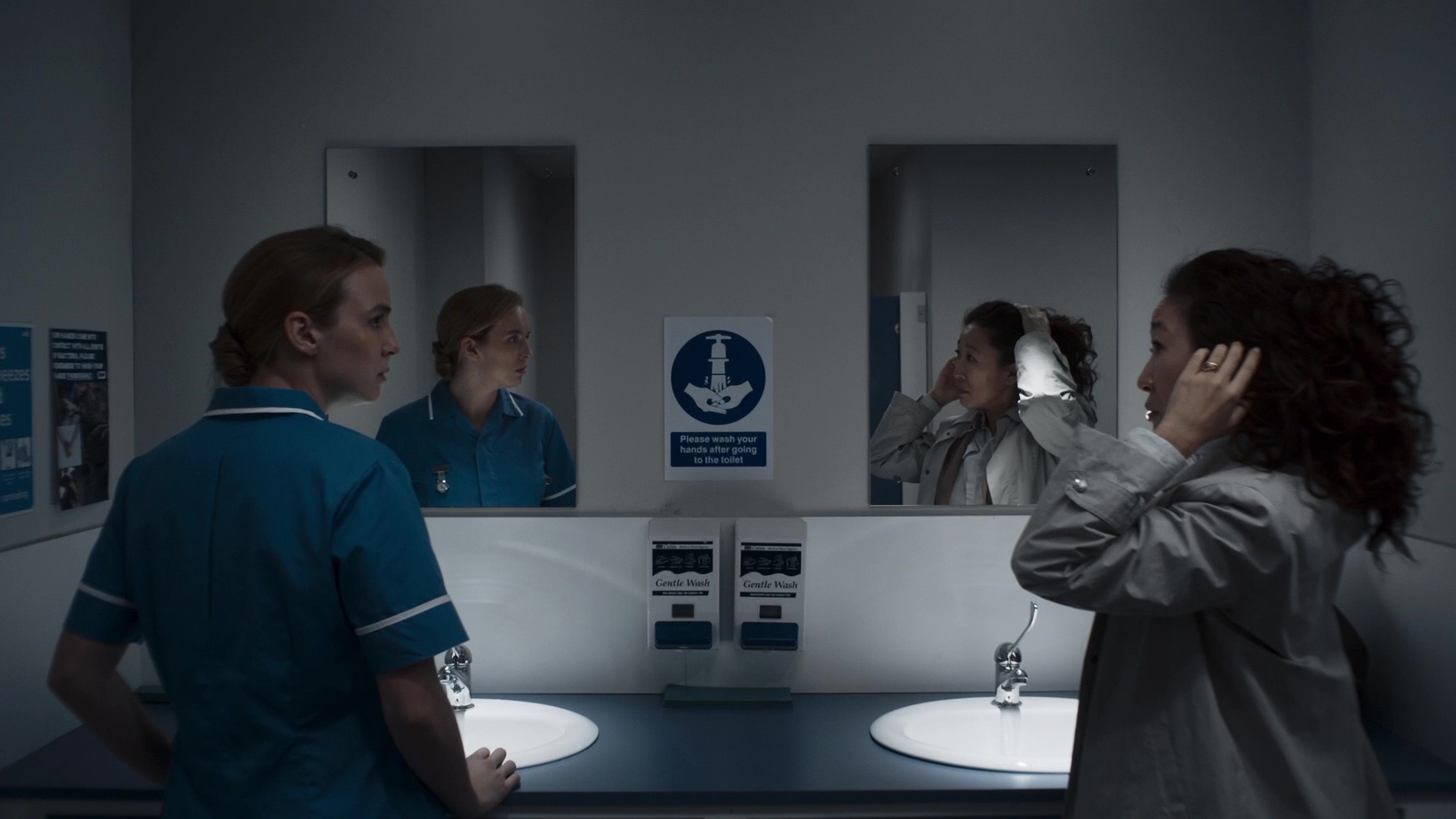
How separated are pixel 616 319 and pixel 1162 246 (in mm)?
1199

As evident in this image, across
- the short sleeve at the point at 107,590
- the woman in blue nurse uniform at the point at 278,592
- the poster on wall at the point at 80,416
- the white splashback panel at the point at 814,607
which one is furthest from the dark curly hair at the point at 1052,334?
the poster on wall at the point at 80,416

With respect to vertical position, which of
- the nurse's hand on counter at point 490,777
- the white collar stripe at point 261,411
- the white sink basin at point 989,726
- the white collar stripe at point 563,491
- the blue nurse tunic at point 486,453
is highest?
the white collar stripe at point 261,411

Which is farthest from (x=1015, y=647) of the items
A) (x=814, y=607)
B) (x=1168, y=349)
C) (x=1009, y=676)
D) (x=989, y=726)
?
(x=1168, y=349)

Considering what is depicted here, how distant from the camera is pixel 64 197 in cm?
214

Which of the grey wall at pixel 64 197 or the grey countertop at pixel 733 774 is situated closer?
the grey countertop at pixel 733 774

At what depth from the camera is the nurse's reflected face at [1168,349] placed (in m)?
1.52

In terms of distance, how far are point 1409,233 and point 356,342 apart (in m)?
1.90

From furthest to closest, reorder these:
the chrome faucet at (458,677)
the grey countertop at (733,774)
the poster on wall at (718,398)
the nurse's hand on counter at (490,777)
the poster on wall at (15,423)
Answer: the poster on wall at (718,398) → the chrome faucet at (458,677) → the poster on wall at (15,423) → the grey countertop at (733,774) → the nurse's hand on counter at (490,777)

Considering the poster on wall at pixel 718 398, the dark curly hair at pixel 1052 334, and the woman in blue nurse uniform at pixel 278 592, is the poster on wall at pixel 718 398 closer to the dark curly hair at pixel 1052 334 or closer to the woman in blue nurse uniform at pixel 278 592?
the dark curly hair at pixel 1052 334

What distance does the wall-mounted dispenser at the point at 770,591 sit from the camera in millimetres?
2283

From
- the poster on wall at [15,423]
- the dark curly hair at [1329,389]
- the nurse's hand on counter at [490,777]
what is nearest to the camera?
the dark curly hair at [1329,389]

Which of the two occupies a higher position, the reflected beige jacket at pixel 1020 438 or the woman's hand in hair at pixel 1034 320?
the woman's hand in hair at pixel 1034 320

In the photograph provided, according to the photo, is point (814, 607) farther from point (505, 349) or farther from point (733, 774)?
point (505, 349)

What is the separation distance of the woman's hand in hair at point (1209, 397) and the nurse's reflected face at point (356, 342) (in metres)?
1.09
